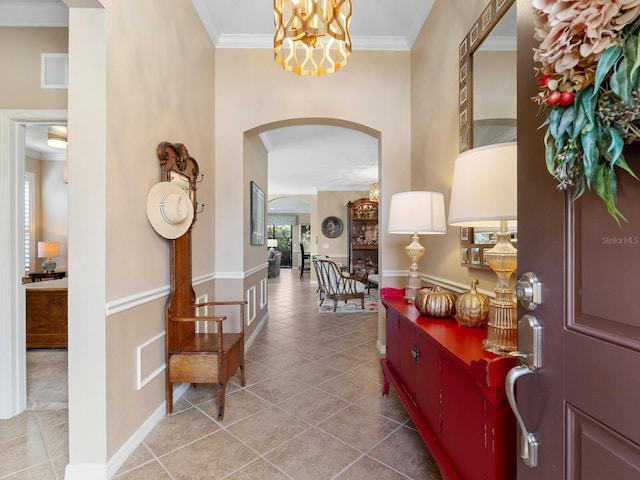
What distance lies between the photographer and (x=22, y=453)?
180cm

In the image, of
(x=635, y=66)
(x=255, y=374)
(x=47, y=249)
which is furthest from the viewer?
(x=47, y=249)

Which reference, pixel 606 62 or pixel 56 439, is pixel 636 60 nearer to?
pixel 606 62

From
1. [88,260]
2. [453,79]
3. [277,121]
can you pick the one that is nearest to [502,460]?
[88,260]

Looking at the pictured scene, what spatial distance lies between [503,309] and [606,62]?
86 cm

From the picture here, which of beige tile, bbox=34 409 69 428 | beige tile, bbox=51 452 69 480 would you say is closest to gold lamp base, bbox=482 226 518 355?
beige tile, bbox=51 452 69 480

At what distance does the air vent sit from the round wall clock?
730 centimetres

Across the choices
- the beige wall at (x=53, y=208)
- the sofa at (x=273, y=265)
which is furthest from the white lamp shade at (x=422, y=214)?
the sofa at (x=273, y=265)

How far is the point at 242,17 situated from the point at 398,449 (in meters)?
3.77

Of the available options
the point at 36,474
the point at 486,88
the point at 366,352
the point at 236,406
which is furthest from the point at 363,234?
the point at 36,474

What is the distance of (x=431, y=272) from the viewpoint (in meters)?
2.70

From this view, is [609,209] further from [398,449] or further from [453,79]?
[453,79]

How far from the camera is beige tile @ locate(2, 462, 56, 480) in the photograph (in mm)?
1621

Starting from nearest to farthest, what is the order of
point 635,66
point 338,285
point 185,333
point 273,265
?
1. point 635,66
2. point 185,333
3. point 338,285
4. point 273,265

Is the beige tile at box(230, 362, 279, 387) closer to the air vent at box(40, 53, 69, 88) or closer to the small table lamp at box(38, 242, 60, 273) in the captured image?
the air vent at box(40, 53, 69, 88)
